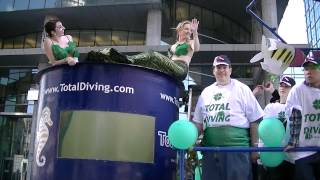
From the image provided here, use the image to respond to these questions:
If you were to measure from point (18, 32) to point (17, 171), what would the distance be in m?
12.7

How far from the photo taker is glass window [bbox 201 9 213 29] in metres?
33.2

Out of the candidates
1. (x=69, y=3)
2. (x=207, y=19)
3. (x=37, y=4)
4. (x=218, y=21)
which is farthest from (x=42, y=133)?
(x=218, y=21)

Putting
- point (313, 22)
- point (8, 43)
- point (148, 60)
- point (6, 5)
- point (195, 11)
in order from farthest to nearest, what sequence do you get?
point (313, 22), point (8, 43), point (195, 11), point (6, 5), point (148, 60)

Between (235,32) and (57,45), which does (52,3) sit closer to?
(235,32)

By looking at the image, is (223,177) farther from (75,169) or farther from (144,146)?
(75,169)

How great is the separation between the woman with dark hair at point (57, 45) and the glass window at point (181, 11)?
27.9 meters

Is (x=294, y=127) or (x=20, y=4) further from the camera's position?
(x=20, y=4)

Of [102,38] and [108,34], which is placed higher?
[108,34]

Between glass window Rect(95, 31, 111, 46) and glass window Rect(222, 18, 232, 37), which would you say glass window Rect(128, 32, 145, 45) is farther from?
glass window Rect(222, 18, 232, 37)

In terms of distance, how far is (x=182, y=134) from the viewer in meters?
3.46

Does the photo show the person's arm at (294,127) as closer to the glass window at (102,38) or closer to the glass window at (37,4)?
the glass window at (37,4)

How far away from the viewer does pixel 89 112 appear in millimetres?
3525

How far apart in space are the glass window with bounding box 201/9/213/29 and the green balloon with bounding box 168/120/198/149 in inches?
1181

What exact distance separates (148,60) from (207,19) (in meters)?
30.1
